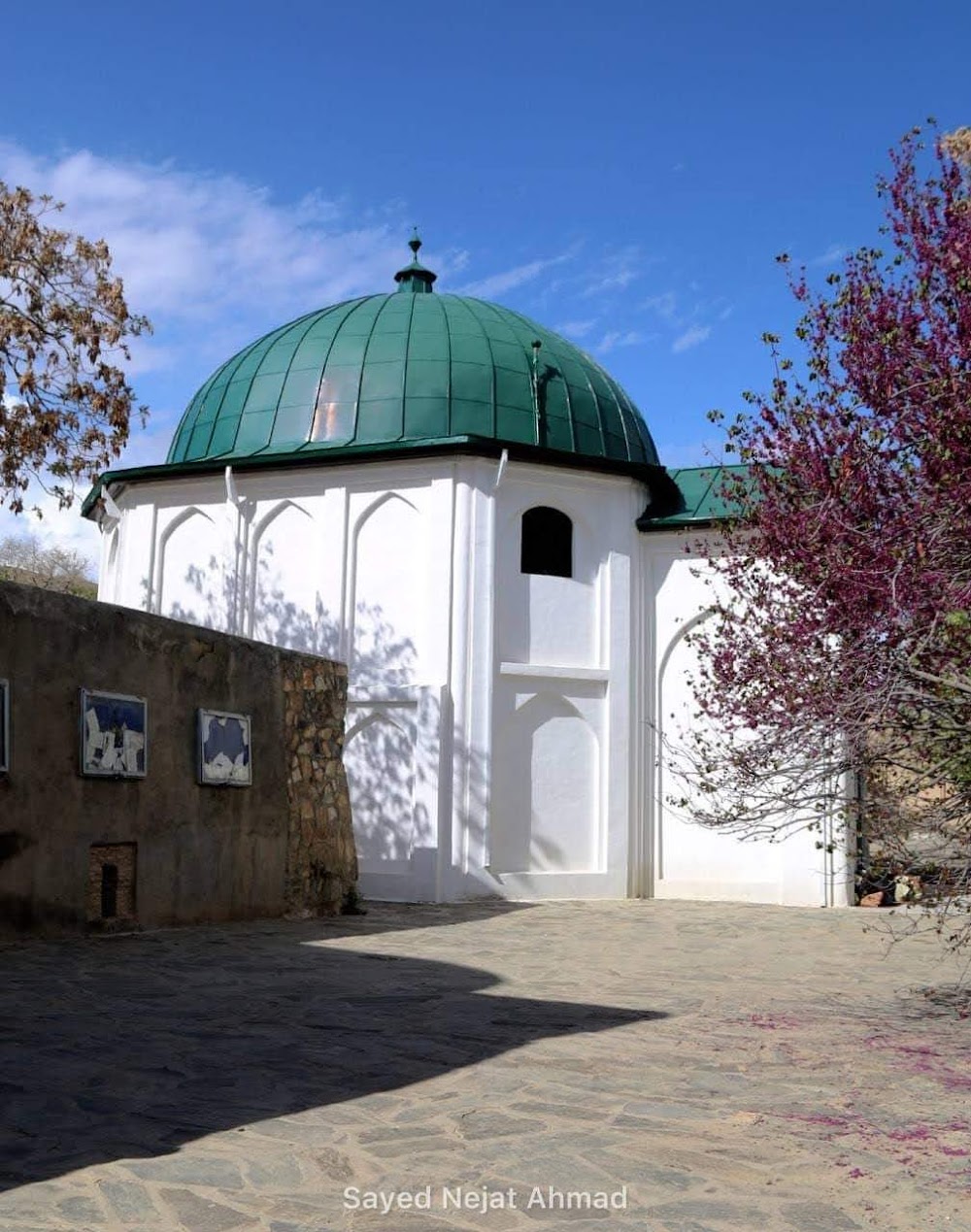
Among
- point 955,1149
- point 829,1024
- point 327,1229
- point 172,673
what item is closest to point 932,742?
point 829,1024

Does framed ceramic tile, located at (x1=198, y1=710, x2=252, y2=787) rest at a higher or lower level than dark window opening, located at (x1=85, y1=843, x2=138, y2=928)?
higher

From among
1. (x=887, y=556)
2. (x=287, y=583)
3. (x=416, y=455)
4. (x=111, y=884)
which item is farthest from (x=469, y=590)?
(x=887, y=556)

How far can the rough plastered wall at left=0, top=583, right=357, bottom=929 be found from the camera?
9.47m

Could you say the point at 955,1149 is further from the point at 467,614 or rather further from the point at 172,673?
the point at 467,614

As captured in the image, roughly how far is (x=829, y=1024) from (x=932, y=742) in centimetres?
176

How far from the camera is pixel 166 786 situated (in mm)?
10891

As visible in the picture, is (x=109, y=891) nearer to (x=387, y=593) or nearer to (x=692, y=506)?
(x=387, y=593)

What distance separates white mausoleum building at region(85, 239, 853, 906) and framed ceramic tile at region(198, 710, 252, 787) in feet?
15.2

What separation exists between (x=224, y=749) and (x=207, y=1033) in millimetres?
5235

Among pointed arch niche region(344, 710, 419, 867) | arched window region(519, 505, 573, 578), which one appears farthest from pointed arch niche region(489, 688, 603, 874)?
arched window region(519, 505, 573, 578)

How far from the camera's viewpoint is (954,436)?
669 cm

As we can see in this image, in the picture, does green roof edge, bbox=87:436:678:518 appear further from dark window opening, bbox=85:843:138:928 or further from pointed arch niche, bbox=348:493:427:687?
dark window opening, bbox=85:843:138:928

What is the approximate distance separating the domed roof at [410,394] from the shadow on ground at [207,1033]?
8961 millimetres

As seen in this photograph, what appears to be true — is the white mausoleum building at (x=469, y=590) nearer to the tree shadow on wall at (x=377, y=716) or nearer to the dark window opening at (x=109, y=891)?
the tree shadow on wall at (x=377, y=716)
